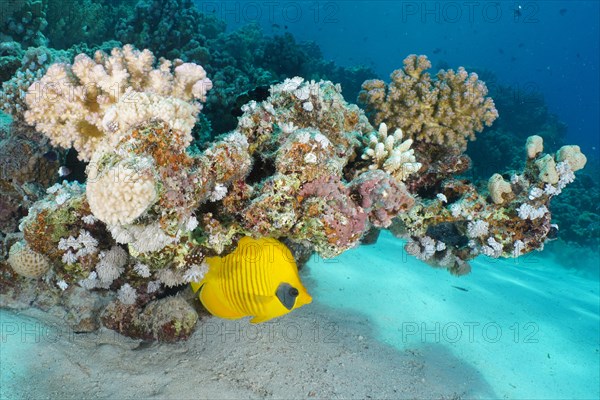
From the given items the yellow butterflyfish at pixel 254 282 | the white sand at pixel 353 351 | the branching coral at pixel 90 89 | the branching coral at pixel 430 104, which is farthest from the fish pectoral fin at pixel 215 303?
the branching coral at pixel 430 104

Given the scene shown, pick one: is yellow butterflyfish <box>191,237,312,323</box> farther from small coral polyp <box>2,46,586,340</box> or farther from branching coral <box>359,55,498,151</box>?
branching coral <box>359,55,498,151</box>

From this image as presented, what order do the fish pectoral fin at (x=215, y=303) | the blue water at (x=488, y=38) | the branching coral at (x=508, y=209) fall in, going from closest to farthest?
the fish pectoral fin at (x=215, y=303) < the branching coral at (x=508, y=209) < the blue water at (x=488, y=38)

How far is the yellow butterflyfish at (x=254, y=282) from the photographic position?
8.14 feet

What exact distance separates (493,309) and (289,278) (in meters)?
3.55

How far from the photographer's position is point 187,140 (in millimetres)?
2209

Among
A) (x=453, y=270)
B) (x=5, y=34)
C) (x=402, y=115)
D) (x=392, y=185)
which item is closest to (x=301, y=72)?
(x=5, y=34)

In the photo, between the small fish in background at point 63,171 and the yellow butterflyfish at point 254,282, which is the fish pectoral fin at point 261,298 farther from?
the small fish in background at point 63,171

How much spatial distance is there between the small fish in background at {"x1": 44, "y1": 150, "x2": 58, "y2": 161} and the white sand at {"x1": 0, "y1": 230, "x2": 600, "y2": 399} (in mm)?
1372

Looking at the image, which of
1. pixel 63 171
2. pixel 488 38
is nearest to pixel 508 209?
pixel 63 171

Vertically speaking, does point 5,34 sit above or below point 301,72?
below

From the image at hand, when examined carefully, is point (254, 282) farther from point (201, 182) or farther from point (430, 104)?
point (430, 104)

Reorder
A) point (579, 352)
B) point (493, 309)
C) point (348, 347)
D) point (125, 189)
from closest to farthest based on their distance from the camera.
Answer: point (125, 189), point (348, 347), point (579, 352), point (493, 309)

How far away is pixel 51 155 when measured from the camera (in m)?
3.37

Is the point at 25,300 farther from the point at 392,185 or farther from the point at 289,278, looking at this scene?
the point at 392,185
